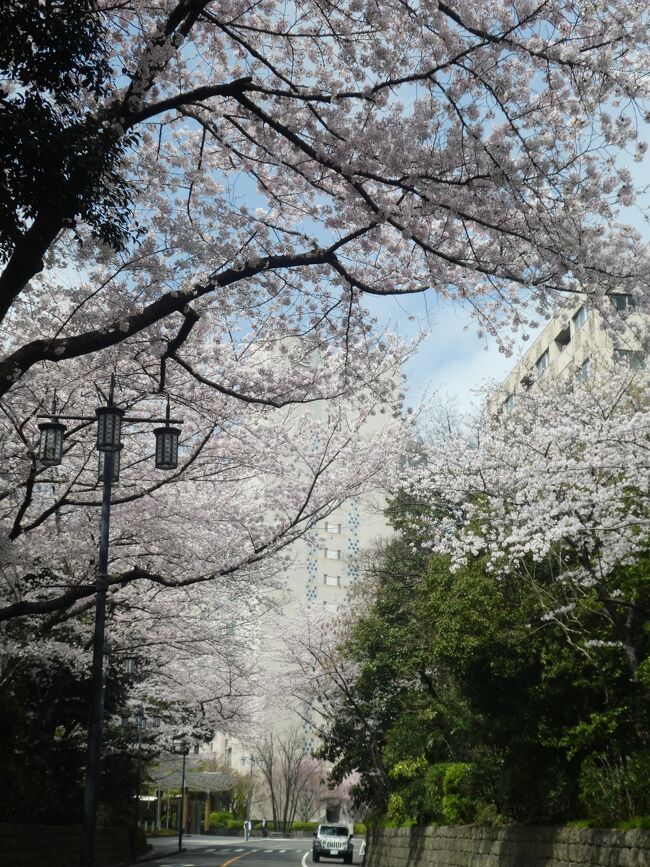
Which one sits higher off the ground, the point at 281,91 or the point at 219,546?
the point at 281,91

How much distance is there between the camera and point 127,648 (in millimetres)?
17641

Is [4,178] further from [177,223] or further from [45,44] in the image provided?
[177,223]

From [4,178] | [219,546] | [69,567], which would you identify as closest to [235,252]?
[4,178]

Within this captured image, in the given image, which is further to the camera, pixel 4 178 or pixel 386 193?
pixel 386 193

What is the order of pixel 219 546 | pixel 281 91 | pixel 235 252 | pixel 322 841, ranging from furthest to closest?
pixel 322 841
pixel 219 546
pixel 235 252
pixel 281 91

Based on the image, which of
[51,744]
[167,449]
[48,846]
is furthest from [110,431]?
[51,744]

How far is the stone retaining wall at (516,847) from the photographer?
33.0 ft

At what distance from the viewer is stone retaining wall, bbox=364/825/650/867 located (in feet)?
33.0

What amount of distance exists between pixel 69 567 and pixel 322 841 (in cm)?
1869

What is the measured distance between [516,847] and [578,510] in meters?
5.65

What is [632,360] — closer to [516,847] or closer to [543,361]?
[516,847]

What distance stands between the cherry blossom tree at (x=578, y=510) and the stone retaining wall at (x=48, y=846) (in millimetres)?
8895

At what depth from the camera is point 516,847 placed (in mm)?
13438

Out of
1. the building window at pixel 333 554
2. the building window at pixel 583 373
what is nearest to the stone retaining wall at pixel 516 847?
the building window at pixel 583 373
